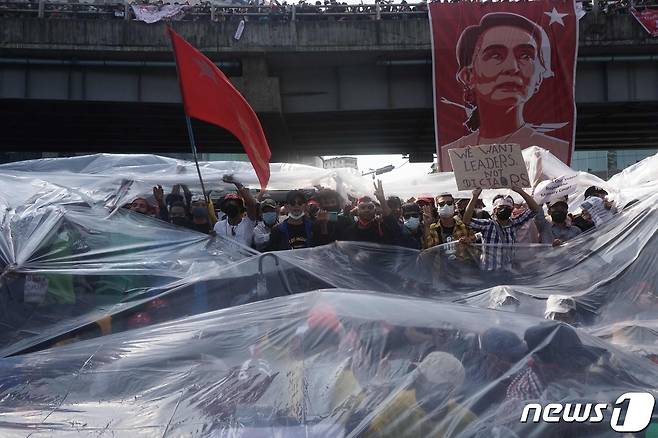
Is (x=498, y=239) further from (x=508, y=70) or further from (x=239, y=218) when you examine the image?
(x=508, y=70)

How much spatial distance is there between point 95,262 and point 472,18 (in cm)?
1692

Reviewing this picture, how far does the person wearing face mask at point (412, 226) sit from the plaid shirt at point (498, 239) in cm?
53

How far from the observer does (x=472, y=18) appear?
770 inches

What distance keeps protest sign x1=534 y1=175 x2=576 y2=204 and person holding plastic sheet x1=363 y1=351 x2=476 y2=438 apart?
19.1 feet

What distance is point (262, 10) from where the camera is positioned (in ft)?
69.4

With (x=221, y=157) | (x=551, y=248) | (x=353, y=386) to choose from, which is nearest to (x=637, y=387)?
(x=353, y=386)

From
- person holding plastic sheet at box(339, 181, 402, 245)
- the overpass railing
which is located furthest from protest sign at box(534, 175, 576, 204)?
the overpass railing

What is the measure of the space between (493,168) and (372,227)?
4.57ft

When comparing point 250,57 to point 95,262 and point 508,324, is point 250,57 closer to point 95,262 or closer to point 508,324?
point 95,262

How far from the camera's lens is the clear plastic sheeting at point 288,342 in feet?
8.40

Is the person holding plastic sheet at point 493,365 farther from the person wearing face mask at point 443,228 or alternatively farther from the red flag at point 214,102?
the red flag at point 214,102

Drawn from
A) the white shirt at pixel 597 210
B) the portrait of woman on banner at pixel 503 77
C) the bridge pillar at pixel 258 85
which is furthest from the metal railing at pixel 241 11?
the white shirt at pixel 597 210

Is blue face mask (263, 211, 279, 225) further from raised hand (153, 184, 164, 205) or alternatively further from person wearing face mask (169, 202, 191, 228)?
raised hand (153, 184, 164, 205)

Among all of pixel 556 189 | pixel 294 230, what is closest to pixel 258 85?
pixel 556 189
